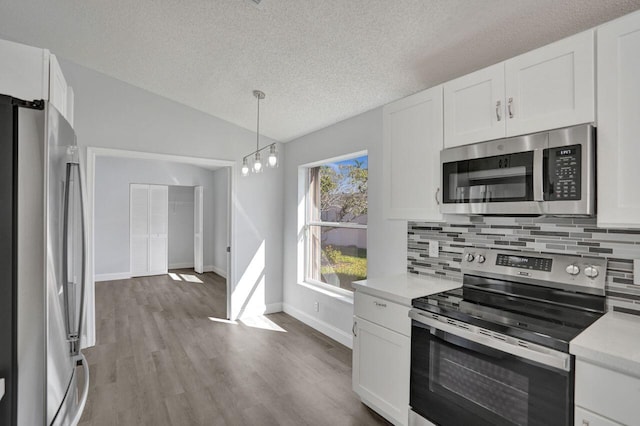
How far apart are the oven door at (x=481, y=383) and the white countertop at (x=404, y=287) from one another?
19 cm

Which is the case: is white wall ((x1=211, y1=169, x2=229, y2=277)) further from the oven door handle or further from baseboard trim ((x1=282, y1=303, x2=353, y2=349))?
the oven door handle

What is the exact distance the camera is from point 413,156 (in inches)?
91.9

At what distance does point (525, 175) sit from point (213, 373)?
287cm

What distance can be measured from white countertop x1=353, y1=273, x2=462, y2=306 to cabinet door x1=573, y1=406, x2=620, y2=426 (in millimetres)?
873

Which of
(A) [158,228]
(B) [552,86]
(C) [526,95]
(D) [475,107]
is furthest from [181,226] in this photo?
(B) [552,86]

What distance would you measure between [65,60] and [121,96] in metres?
0.58

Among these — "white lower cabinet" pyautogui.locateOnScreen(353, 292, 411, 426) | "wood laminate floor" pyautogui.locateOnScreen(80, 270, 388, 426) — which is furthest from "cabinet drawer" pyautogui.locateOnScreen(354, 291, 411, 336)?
"wood laminate floor" pyautogui.locateOnScreen(80, 270, 388, 426)

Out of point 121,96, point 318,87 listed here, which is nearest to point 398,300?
point 318,87

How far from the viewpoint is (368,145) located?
3.23 metres

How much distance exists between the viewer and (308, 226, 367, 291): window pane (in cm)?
357

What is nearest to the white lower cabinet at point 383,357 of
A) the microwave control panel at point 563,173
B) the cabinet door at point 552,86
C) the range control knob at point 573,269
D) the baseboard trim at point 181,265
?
the range control knob at point 573,269

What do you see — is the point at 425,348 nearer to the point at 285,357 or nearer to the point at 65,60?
the point at 285,357

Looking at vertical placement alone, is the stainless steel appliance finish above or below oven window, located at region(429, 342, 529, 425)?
above

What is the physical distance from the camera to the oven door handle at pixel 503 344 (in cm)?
135
